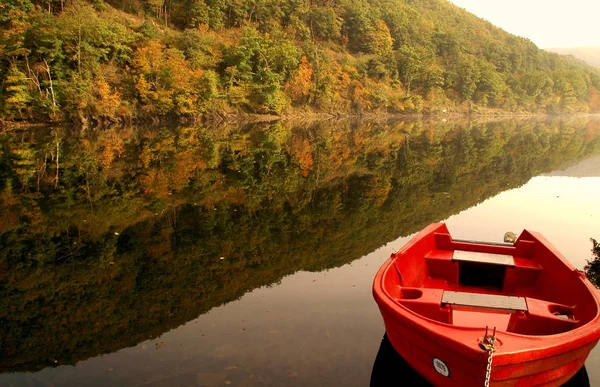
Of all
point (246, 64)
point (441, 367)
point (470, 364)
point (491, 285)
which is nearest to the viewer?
point (470, 364)

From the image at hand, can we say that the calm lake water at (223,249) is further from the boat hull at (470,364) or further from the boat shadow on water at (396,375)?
the boat hull at (470,364)

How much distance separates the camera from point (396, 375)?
17.3ft

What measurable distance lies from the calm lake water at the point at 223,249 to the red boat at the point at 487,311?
37.3 inches

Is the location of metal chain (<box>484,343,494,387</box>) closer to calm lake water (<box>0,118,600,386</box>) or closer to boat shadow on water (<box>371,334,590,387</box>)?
boat shadow on water (<box>371,334,590,387</box>)

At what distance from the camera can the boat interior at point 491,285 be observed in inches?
199

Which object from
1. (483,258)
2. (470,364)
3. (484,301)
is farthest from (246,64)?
(470,364)

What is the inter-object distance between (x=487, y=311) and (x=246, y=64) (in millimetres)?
54904

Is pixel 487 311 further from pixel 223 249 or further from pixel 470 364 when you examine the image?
pixel 223 249

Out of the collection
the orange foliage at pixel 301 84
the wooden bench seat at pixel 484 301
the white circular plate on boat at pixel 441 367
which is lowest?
the white circular plate on boat at pixel 441 367

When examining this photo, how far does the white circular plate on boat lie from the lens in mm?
4207

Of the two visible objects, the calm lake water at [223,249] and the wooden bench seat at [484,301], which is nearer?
the wooden bench seat at [484,301]

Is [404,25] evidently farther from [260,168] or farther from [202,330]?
[202,330]

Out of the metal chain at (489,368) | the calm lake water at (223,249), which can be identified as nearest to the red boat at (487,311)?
the metal chain at (489,368)

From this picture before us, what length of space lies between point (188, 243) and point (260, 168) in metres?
9.74
